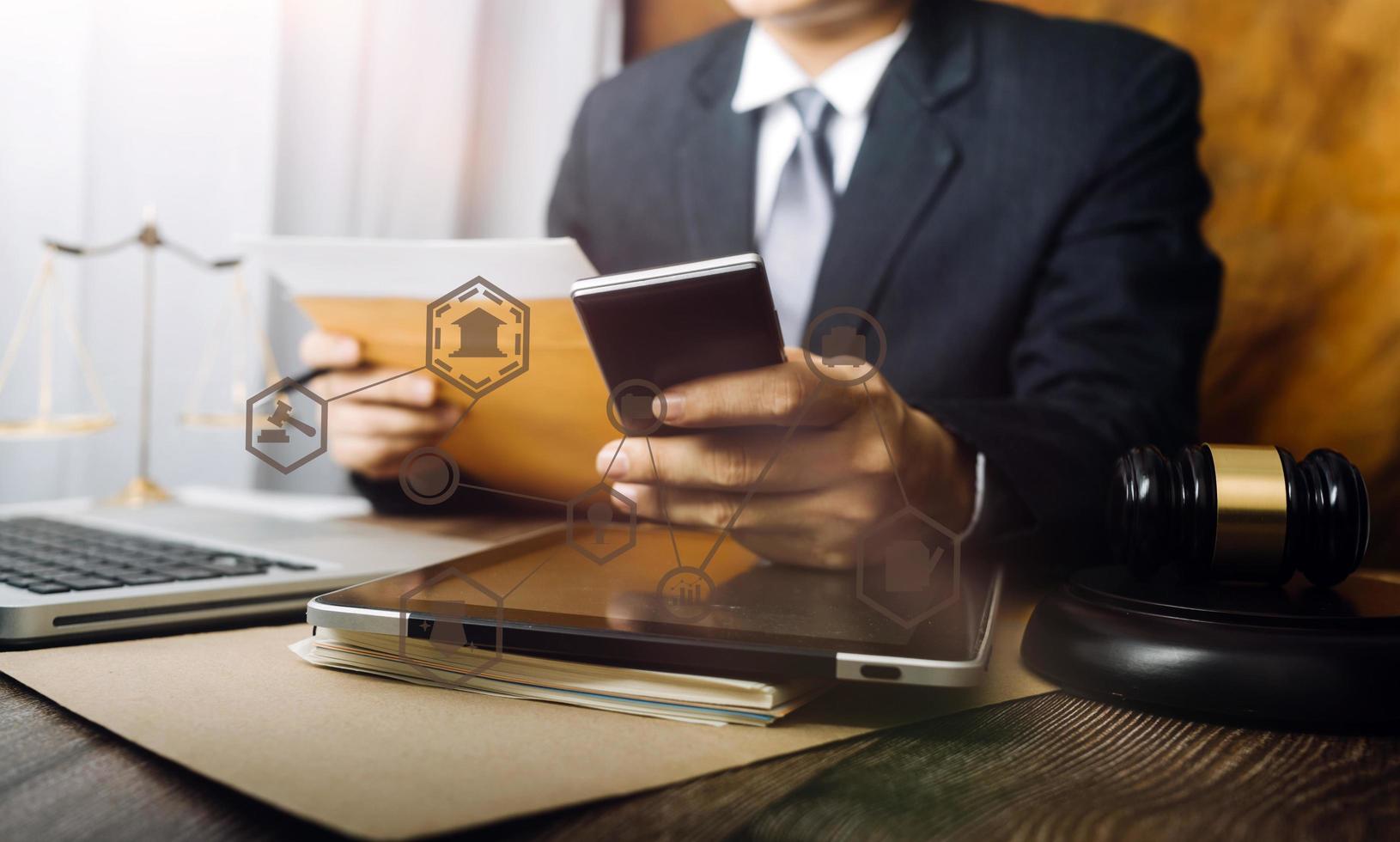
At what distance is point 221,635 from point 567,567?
164mm

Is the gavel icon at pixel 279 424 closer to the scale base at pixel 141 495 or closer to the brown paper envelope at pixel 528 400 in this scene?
the brown paper envelope at pixel 528 400

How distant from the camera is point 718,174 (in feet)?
3.61

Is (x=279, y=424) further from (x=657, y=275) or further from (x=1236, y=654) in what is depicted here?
(x=1236, y=654)

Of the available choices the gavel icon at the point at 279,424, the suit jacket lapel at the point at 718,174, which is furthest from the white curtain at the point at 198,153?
the gavel icon at the point at 279,424

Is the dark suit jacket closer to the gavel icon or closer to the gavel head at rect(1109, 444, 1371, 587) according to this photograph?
the gavel head at rect(1109, 444, 1371, 587)

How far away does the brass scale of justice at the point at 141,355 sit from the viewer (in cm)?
90

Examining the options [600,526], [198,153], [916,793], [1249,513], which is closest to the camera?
[916,793]

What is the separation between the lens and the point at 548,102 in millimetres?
1734

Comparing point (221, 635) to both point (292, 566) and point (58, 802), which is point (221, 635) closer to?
point (292, 566)

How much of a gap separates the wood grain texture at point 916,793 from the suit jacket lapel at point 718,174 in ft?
2.51

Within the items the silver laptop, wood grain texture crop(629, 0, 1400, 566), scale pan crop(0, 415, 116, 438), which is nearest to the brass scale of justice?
scale pan crop(0, 415, 116, 438)

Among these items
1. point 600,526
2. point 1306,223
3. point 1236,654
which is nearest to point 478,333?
point 600,526

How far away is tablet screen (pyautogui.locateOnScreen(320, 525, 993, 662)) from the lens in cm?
35

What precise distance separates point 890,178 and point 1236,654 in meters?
0.73
